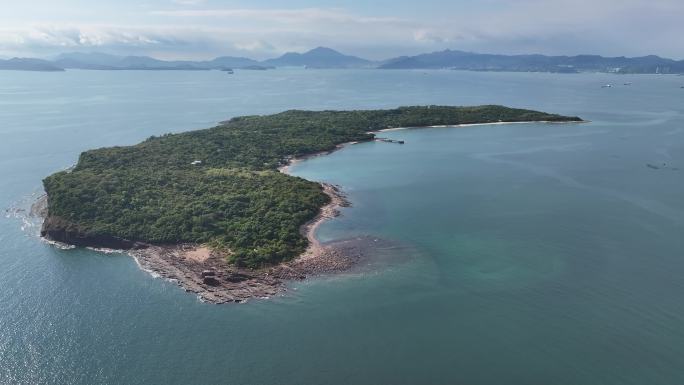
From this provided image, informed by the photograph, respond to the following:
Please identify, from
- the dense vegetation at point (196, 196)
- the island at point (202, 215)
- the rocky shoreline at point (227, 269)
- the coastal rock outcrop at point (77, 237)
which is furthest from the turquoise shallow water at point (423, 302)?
the dense vegetation at point (196, 196)

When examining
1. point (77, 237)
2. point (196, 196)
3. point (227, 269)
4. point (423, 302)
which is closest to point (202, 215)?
point (196, 196)

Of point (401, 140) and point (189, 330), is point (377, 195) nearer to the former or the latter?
point (189, 330)

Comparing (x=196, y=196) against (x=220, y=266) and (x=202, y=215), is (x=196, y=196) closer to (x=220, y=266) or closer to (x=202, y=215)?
(x=202, y=215)

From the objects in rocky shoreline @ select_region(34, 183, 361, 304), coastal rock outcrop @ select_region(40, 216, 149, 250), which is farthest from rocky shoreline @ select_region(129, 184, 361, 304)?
coastal rock outcrop @ select_region(40, 216, 149, 250)

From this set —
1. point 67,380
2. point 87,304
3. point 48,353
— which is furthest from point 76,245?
point 67,380

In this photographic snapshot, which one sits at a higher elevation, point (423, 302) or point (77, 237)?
point (77, 237)

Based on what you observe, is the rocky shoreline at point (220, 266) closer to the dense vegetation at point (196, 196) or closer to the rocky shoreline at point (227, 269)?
the rocky shoreline at point (227, 269)
